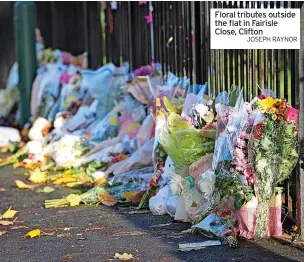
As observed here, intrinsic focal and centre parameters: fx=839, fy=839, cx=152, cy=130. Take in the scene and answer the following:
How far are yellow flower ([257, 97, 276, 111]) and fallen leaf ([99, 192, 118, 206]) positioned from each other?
7.08 ft

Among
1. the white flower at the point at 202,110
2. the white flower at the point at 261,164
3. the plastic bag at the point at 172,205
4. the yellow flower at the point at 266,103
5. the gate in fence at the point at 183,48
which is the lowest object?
the plastic bag at the point at 172,205

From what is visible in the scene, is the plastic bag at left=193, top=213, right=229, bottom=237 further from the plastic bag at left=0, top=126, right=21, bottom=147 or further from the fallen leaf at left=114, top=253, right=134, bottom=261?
the plastic bag at left=0, top=126, right=21, bottom=147

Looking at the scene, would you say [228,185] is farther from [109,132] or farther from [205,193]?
[109,132]

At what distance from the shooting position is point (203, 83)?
27.3 feet

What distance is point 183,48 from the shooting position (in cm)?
905

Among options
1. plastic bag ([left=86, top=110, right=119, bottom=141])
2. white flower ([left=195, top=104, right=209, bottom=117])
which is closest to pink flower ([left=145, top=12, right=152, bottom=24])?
plastic bag ([left=86, top=110, right=119, bottom=141])

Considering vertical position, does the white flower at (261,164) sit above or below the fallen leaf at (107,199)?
above

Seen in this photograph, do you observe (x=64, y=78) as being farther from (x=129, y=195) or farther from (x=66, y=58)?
(x=129, y=195)

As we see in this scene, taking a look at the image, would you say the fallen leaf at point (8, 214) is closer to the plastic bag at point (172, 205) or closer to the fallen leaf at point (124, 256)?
the plastic bag at point (172, 205)

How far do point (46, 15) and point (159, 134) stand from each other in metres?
9.84

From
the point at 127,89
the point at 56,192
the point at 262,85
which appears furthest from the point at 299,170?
the point at 127,89

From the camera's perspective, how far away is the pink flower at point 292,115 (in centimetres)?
588

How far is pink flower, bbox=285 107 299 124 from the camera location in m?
5.88

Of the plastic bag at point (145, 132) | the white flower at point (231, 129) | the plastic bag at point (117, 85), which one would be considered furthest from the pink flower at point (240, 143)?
the plastic bag at point (117, 85)
